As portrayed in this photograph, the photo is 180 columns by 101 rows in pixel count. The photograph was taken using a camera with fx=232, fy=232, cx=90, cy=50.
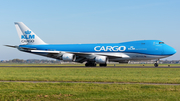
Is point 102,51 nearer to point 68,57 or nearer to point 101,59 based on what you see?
point 101,59

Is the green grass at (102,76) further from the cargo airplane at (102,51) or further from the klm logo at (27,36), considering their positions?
the klm logo at (27,36)

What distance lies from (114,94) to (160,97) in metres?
2.60

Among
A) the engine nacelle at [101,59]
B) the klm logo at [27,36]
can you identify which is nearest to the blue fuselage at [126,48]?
the engine nacelle at [101,59]

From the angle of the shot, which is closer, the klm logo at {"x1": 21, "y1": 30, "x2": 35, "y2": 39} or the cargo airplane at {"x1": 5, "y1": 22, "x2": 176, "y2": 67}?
the cargo airplane at {"x1": 5, "y1": 22, "x2": 176, "y2": 67}

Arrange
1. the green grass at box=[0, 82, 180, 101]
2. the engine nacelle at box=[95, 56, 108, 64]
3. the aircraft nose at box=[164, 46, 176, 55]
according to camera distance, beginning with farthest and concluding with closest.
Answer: the engine nacelle at box=[95, 56, 108, 64] < the aircraft nose at box=[164, 46, 176, 55] < the green grass at box=[0, 82, 180, 101]

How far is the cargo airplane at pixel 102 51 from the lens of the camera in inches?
1882

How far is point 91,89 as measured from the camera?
15.7m

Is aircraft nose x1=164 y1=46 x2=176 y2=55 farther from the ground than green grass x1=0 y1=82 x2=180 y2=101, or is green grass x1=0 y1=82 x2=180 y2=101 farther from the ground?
aircraft nose x1=164 y1=46 x2=176 y2=55

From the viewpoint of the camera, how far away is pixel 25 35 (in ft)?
184

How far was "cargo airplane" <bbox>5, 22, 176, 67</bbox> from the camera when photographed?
47.8 meters

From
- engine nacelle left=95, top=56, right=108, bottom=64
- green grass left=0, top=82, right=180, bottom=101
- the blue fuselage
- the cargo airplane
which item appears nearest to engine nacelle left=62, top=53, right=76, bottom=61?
the cargo airplane

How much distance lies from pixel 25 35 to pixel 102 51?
766 inches

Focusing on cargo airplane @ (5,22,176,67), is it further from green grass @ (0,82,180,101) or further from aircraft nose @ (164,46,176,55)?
green grass @ (0,82,180,101)

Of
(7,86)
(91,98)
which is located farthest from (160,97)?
(7,86)
